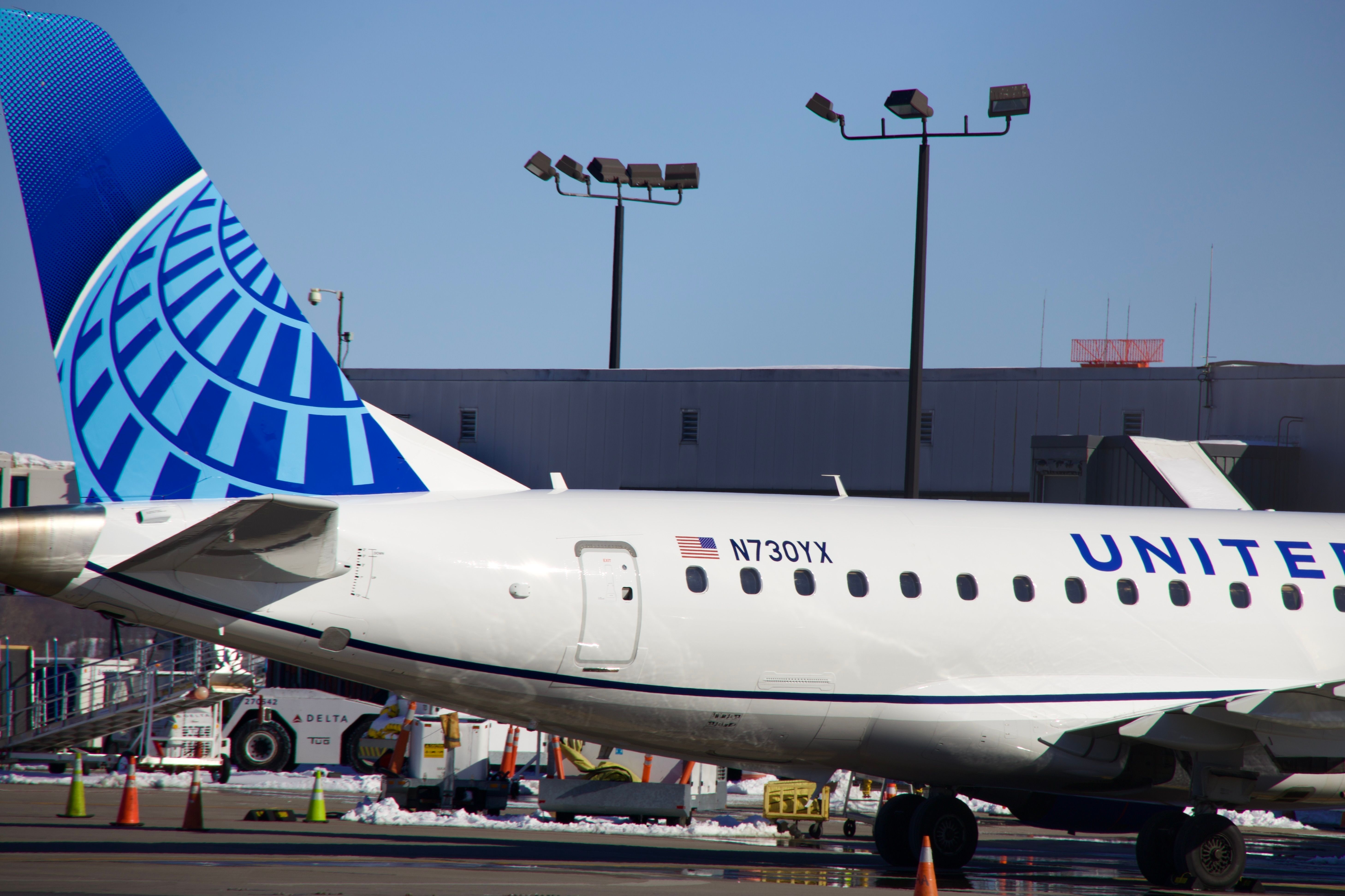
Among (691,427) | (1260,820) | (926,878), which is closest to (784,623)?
(926,878)

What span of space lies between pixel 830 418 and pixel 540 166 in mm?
11060

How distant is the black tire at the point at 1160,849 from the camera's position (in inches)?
601

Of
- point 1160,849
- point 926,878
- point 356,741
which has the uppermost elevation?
point 926,878

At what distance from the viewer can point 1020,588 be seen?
15148mm

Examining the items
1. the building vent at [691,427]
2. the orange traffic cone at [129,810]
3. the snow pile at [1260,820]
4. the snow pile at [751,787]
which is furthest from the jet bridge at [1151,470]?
the orange traffic cone at [129,810]

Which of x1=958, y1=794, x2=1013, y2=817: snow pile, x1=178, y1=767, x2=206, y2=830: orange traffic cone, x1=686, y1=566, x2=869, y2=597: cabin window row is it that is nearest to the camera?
x1=686, y1=566, x2=869, y2=597: cabin window row

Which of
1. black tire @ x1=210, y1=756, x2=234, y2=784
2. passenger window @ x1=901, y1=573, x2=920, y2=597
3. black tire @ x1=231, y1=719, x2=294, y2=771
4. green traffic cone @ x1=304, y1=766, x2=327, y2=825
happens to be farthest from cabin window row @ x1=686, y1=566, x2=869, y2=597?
black tire @ x1=231, y1=719, x2=294, y2=771

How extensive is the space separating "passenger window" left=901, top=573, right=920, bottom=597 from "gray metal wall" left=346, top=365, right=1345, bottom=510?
14.8 m

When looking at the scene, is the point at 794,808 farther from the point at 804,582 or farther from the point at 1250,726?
the point at 1250,726

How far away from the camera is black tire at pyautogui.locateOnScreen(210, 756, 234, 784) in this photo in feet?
91.1

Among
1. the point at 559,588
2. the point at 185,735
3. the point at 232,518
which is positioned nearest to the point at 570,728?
the point at 559,588

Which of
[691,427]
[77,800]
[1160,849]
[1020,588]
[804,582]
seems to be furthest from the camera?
[691,427]

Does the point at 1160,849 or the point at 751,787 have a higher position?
the point at 1160,849

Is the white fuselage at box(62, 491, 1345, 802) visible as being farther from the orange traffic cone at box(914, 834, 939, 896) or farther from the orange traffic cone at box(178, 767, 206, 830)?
the orange traffic cone at box(178, 767, 206, 830)
